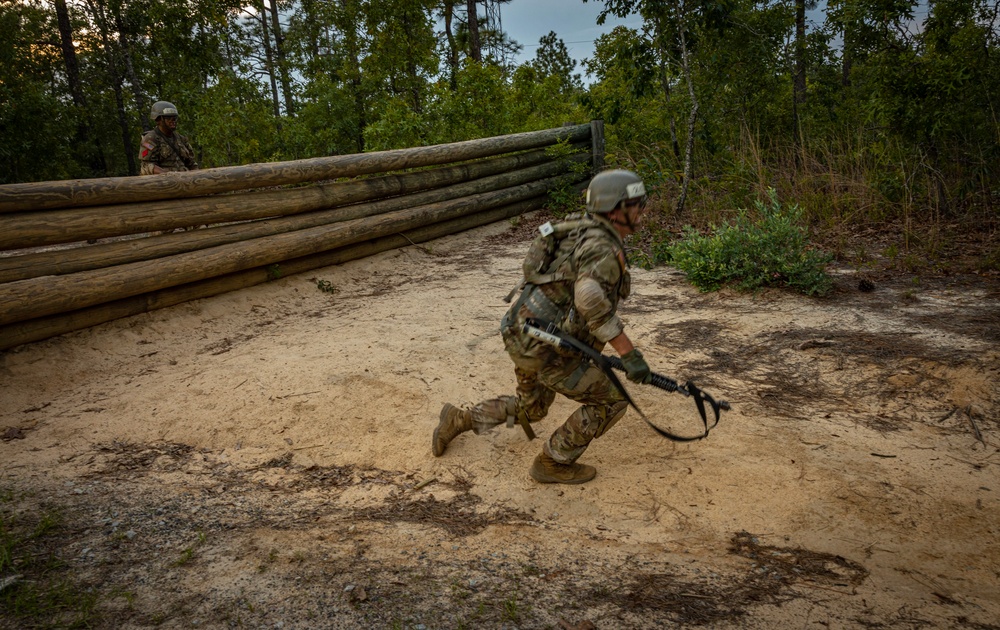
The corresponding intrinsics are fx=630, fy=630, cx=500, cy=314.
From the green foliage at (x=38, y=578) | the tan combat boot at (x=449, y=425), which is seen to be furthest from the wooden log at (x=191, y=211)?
the tan combat boot at (x=449, y=425)

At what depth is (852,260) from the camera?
22.3 feet

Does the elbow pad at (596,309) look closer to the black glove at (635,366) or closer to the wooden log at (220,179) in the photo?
the black glove at (635,366)

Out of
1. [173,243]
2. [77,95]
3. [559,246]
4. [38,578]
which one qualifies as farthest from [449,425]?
[77,95]

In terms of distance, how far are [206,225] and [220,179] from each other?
1.67ft

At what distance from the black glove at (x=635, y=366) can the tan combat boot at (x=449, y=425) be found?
3.87 ft

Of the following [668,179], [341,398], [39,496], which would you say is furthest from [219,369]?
[668,179]

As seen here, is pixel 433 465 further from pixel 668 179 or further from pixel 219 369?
pixel 668 179

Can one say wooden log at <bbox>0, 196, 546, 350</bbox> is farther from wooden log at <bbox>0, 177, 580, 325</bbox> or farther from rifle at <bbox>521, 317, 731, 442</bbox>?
rifle at <bbox>521, 317, 731, 442</bbox>

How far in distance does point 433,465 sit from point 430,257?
193 inches

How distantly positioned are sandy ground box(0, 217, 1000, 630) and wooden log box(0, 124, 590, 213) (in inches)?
43.0

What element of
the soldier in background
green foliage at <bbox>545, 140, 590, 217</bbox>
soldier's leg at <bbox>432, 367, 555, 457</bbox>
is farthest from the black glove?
green foliage at <bbox>545, 140, 590, 217</bbox>

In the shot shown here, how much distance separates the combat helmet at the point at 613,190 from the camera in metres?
3.22

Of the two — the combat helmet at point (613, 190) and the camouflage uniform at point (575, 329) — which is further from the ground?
the combat helmet at point (613, 190)

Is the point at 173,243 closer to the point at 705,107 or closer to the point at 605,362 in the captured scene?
the point at 605,362
